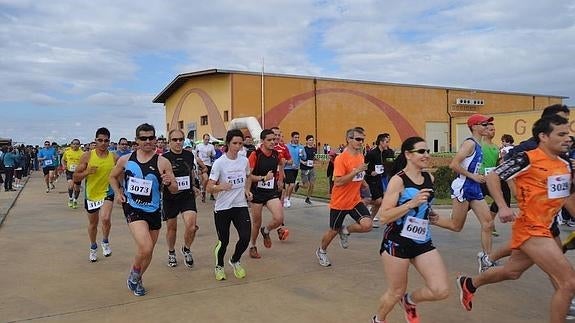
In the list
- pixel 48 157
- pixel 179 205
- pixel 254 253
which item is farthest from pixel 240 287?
pixel 48 157

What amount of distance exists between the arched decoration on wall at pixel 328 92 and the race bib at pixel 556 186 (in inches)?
1419

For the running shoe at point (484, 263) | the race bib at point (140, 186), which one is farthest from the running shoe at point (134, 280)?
the running shoe at point (484, 263)

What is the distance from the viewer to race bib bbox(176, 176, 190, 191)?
687cm

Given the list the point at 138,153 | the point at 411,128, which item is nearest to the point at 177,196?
the point at 138,153

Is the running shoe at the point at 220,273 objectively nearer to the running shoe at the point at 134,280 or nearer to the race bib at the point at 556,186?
the running shoe at the point at 134,280

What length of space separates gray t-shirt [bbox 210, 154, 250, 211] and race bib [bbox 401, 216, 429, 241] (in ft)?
8.52

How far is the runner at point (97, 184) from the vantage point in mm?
7176

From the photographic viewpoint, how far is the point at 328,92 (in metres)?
42.8

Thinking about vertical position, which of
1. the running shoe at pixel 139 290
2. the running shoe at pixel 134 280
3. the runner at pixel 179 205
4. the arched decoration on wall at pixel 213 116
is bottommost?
the running shoe at pixel 139 290

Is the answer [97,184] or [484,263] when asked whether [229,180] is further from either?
[484,263]

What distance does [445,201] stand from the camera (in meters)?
13.6

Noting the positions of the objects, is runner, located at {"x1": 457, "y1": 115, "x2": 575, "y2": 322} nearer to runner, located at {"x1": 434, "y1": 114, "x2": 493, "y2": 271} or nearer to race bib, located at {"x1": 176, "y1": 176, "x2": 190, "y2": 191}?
runner, located at {"x1": 434, "y1": 114, "x2": 493, "y2": 271}

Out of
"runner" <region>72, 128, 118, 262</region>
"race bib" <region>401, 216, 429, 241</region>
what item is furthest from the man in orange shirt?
"runner" <region>72, 128, 118, 262</region>

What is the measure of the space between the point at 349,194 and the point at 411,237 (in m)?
2.64
